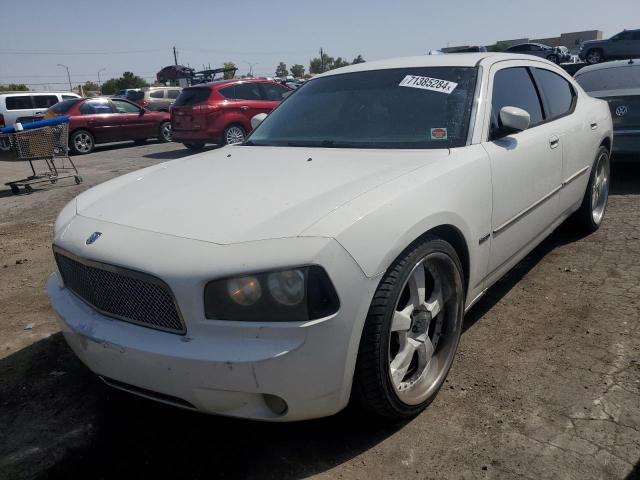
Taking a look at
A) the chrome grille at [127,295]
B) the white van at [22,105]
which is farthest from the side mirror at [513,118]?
the white van at [22,105]

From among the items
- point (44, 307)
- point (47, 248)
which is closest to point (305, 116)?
point (44, 307)

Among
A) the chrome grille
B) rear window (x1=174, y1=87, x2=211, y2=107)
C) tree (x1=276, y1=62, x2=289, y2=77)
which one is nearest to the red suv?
rear window (x1=174, y1=87, x2=211, y2=107)

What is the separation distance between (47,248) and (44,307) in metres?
1.63

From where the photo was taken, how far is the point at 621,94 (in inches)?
238

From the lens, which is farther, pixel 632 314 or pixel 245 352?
pixel 632 314

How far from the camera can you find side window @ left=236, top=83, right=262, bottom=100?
11907 millimetres

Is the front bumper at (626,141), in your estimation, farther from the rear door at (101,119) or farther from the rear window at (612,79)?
the rear door at (101,119)

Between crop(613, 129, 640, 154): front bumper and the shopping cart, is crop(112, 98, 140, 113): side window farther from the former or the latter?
crop(613, 129, 640, 154): front bumper

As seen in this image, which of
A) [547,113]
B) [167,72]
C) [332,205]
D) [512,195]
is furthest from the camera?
[167,72]

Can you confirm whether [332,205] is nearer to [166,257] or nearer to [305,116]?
[166,257]

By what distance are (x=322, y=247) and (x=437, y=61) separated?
2070 millimetres

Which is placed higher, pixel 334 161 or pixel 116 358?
pixel 334 161

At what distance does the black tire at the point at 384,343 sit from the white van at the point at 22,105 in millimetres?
15918

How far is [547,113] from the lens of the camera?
3.70m
